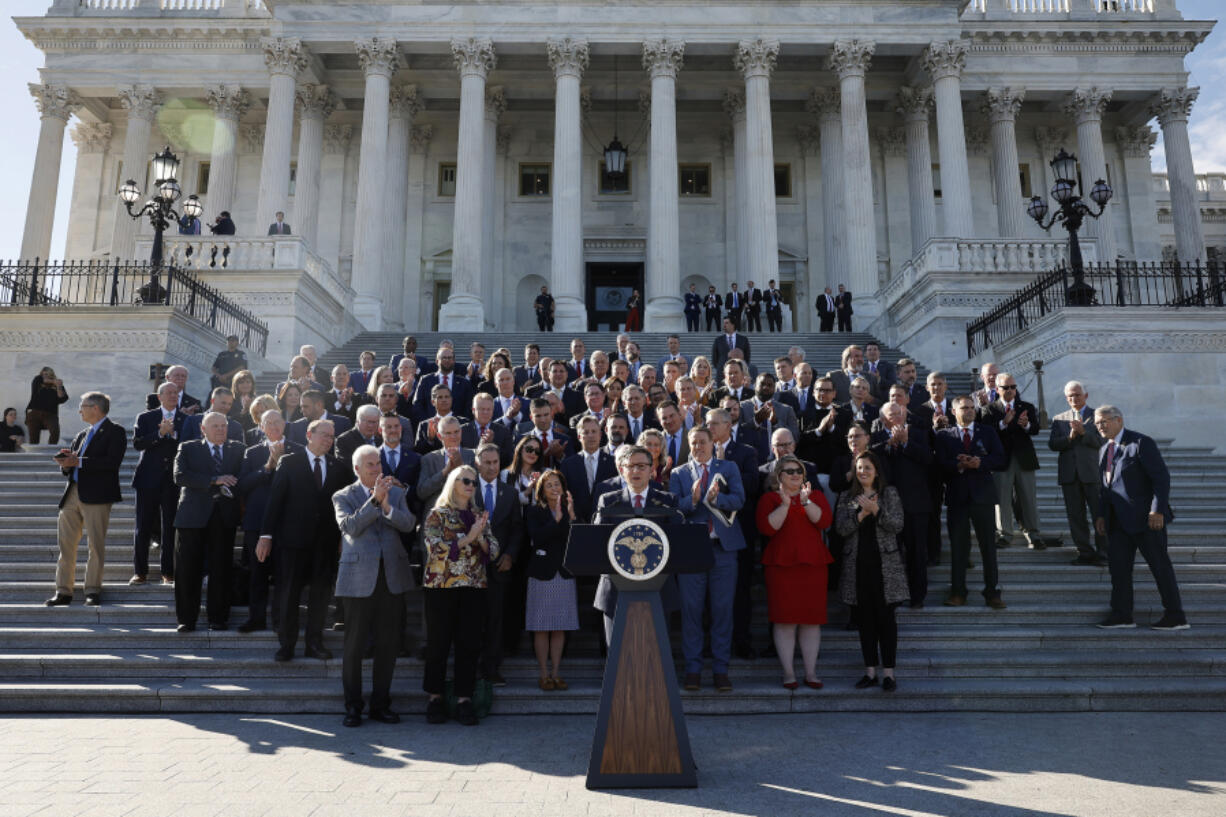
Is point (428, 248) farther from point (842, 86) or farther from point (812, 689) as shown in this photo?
point (812, 689)

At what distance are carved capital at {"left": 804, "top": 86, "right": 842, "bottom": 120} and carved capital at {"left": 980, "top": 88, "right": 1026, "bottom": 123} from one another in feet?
17.9

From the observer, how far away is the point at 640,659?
5.37 m

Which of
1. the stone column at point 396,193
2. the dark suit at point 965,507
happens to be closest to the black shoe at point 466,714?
the dark suit at point 965,507

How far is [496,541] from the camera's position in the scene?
6801 millimetres

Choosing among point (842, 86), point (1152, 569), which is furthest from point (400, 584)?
point (842, 86)

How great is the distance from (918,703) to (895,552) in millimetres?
1239

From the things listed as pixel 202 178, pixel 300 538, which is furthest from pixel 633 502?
pixel 202 178

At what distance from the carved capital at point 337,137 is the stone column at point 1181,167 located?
30166 millimetres

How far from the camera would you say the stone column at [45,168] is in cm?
2909

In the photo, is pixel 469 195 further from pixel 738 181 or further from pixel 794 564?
pixel 794 564

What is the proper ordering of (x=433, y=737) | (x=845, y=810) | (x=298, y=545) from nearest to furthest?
(x=845, y=810) → (x=433, y=737) → (x=298, y=545)

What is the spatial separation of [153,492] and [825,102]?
2738 centimetres

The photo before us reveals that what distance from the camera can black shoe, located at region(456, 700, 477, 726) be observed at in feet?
21.5

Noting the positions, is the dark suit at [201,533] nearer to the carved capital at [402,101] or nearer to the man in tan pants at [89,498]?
the man in tan pants at [89,498]
